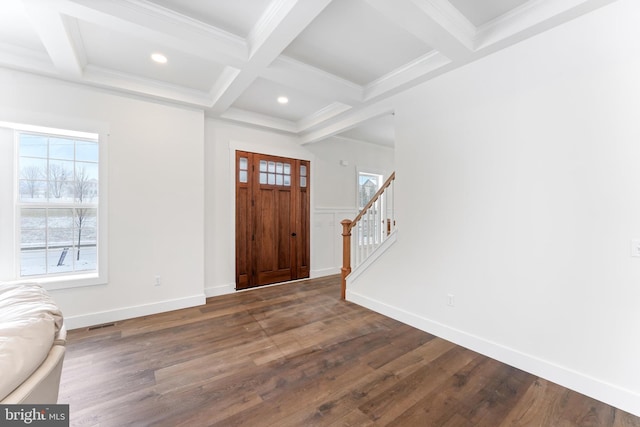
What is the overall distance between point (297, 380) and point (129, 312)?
7.78 ft

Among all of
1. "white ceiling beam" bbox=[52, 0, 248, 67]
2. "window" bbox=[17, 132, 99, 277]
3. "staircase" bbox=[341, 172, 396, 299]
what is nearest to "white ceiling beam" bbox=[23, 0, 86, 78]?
"white ceiling beam" bbox=[52, 0, 248, 67]

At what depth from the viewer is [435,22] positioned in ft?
6.40

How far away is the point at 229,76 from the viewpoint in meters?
2.93

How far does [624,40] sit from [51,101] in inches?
195

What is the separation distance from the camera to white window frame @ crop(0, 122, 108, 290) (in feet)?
8.87

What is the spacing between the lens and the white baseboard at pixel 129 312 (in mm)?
2883

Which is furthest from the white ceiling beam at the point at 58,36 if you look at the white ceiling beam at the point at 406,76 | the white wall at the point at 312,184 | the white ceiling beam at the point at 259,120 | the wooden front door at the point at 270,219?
the white ceiling beam at the point at 406,76

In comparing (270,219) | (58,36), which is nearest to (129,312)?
(270,219)

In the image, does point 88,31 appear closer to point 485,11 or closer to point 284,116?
point 284,116

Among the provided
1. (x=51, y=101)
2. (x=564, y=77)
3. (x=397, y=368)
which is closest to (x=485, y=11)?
(x=564, y=77)

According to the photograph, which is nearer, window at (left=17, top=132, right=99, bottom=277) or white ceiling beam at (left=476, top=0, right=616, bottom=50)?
white ceiling beam at (left=476, top=0, right=616, bottom=50)

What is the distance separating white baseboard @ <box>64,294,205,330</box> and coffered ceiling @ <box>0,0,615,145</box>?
2.56 metres

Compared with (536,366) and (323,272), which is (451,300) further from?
(323,272)

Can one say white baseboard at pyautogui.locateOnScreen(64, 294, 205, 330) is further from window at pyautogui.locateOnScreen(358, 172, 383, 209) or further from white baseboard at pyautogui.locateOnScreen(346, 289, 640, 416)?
window at pyautogui.locateOnScreen(358, 172, 383, 209)
